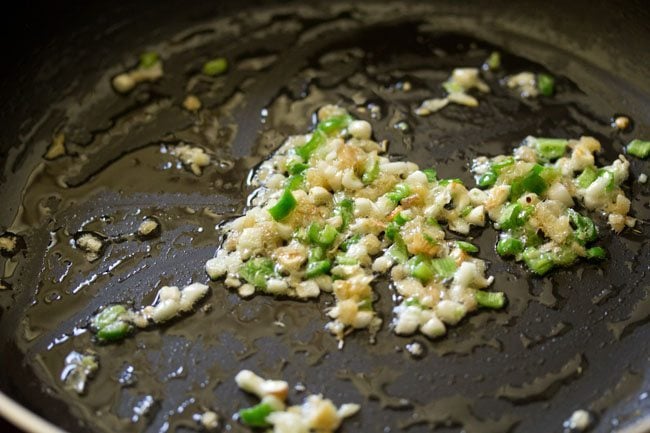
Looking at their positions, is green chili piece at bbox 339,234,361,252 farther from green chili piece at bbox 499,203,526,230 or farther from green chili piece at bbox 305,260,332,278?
green chili piece at bbox 499,203,526,230

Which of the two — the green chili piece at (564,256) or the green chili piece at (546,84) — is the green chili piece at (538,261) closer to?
the green chili piece at (564,256)

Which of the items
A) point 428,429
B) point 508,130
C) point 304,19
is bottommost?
point 428,429

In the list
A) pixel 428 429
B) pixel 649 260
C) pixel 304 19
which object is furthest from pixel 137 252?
pixel 649 260

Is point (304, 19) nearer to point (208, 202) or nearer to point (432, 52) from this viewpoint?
point (432, 52)

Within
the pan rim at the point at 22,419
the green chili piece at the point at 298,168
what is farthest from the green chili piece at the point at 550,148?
the pan rim at the point at 22,419

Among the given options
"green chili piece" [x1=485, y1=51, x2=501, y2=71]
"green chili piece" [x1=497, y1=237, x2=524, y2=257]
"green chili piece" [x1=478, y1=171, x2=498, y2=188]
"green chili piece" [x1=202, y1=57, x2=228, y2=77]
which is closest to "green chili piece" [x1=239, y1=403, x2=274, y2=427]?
"green chili piece" [x1=497, y1=237, x2=524, y2=257]

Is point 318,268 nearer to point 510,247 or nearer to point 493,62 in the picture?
point 510,247

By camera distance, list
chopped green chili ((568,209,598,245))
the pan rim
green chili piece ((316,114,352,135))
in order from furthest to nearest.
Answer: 1. green chili piece ((316,114,352,135))
2. chopped green chili ((568,209,598,245))
3. the pan rim

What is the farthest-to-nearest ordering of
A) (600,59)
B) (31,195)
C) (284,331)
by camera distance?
(600,59) → (31,195) → (284,331)
